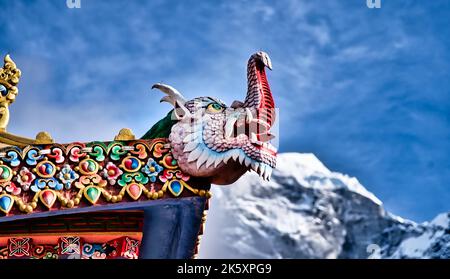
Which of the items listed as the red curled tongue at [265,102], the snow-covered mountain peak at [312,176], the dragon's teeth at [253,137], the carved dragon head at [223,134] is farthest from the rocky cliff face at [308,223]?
the dragon's teeth at [253,137]

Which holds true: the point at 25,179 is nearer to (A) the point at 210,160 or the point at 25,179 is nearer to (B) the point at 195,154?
(B) the point at 195,154

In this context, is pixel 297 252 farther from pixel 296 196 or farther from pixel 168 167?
pixel 168 167

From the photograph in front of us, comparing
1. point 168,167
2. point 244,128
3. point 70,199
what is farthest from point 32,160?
point 244,128

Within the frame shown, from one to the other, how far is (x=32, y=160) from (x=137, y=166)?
1147 millimetres

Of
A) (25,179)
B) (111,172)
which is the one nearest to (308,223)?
(111,172)

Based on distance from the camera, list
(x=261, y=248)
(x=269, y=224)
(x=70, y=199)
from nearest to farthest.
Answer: (x=70, y=199) → (x=261, y=248) → (x=269, y=224)

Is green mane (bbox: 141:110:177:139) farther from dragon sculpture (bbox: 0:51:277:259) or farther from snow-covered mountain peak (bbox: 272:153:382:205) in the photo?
snow-covered mountain peak (bbox: 272:153:382:205)

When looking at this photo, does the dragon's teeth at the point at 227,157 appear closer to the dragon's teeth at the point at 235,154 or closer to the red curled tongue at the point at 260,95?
the dragon's teeth at the point at 235,154

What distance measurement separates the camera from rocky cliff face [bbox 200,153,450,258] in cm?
4684

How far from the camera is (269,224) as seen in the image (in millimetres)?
50531

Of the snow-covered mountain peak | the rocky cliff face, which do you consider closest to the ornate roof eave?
the rocky cliff face
